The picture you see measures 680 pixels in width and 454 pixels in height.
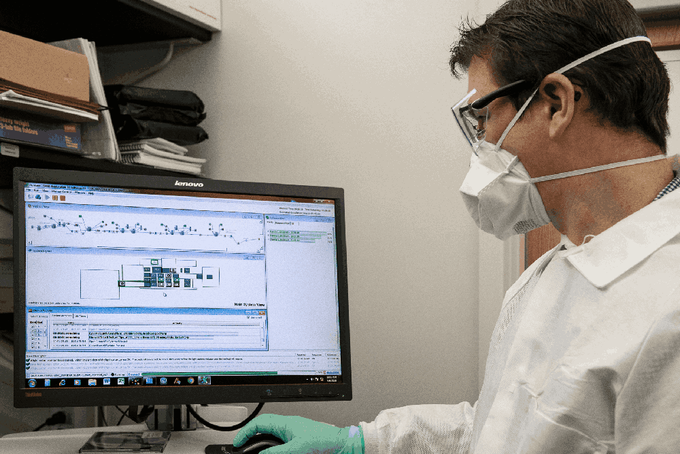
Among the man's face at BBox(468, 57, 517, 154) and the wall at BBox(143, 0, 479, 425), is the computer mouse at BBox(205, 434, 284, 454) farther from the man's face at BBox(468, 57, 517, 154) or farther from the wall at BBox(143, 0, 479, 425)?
the man's face at BBox(468, 57, 517, 154)

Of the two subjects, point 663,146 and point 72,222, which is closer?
point 663,146

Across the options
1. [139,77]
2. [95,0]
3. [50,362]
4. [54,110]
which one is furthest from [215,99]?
[50,362]

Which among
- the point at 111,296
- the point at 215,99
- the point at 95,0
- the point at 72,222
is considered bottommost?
the point at 111,296

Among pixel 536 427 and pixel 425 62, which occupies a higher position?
pixel 425 62

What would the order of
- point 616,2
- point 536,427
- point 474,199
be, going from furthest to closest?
1. point 474,199
2. point 616,2
3. point 536,427

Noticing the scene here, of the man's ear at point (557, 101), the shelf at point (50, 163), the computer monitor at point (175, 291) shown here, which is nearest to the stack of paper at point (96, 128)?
the shelf at point (50, 163)

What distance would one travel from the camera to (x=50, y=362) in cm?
95

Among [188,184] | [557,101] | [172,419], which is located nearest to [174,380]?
[172,419]

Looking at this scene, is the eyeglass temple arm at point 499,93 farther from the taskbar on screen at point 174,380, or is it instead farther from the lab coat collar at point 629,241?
the taskbar on screen at point 174,380

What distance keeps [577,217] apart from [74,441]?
2.98ft

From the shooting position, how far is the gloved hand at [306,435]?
948 millimetres

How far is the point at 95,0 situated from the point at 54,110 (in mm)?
368

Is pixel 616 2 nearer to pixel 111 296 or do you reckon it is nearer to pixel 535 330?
pixel 535 330

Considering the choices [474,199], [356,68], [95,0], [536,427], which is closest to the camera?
[536,427]
